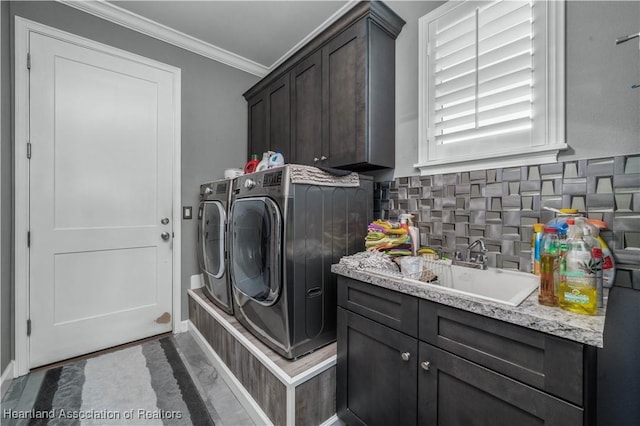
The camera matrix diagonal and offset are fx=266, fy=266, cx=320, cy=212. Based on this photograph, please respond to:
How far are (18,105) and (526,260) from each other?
317 cm

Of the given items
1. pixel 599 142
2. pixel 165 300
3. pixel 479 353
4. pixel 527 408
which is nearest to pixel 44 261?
pixel 165 300

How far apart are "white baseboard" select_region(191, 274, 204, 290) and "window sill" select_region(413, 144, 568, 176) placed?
2143mm

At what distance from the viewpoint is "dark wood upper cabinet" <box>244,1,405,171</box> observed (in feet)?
5.32

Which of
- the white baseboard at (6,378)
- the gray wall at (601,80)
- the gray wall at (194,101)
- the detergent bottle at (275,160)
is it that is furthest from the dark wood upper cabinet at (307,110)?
the white baseboard at (6,378)

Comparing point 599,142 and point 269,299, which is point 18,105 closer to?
point 269,299

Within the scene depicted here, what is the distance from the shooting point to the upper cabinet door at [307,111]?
1.91 meters

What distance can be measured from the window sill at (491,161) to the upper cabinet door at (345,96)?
0.43 meters

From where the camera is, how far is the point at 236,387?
62.7 inches

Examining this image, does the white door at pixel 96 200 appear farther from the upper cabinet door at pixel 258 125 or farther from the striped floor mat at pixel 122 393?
the upper cabinet door at pixel 258 125

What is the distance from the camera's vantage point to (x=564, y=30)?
1155 millimetres

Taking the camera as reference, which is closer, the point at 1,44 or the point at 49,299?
the point at 1,44

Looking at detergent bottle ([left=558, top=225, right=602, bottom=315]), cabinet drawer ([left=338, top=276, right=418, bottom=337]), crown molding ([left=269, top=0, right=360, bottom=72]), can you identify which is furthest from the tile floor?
crown molding ([left=269, top=0, right=360, bottom=72])

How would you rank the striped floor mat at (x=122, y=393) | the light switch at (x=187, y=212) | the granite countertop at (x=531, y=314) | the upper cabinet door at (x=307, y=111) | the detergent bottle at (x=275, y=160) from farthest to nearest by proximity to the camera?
1. the light switch at (x=187, y=212)
2. the upper cabinet door at (x=307, y=111)
3. the detergent bottle at (x=275, y=160)
4. the striped floor mat at (x=122, y=393)
5. the granite countertop at (x=531, y=314)

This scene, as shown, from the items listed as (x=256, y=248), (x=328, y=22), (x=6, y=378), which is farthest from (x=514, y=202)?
(x=6, y=378)
